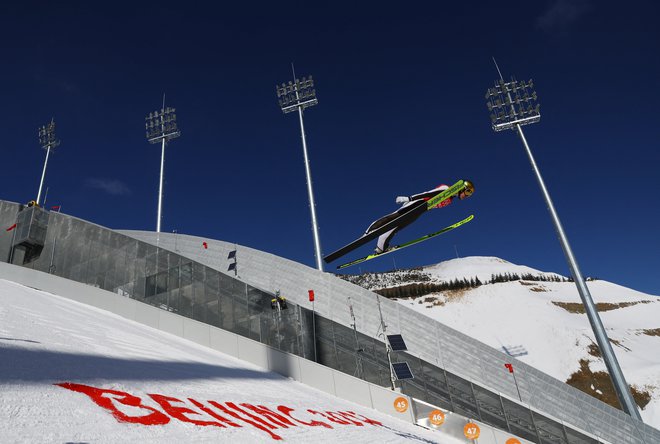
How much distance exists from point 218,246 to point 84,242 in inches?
255

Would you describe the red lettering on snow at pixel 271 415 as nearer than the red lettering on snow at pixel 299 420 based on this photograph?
Yes

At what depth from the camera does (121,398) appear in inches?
201

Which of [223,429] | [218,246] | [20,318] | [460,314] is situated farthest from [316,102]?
[460,314]

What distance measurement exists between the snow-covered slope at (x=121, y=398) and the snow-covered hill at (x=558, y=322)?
32306mm

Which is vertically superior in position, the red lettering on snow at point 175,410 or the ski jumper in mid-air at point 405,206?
the ski jumper in mid-air at point 405,206

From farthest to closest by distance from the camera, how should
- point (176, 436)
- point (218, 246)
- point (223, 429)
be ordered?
point (218, 246)
point (223, 429)
point (176, 436)

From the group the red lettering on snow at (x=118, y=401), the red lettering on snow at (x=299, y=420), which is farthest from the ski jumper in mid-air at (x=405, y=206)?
the red lettering on snow at (x=118, y=401)

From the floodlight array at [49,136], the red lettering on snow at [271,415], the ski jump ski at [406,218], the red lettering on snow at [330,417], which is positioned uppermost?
the floodlight array at [49,136]

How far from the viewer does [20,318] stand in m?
8.12

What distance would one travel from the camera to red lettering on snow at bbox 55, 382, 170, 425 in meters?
4.54

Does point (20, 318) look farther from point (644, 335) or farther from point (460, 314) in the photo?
point (644, 335)

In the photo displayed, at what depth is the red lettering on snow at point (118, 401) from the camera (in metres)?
4.54

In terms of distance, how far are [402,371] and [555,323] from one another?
41.7 m

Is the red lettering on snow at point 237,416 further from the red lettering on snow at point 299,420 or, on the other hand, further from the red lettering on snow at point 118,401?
the red lettering on snow at point 118,401
